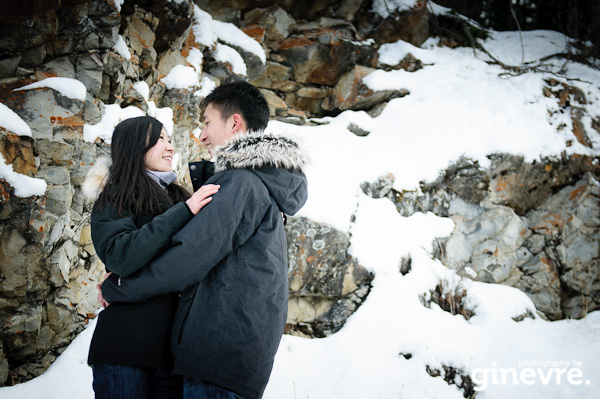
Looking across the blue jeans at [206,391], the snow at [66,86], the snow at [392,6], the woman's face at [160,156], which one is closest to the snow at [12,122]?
the snow at [66,86]

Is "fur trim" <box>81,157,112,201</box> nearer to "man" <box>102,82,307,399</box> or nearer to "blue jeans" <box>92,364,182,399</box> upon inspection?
"man" <box>102,82,307,399</box>

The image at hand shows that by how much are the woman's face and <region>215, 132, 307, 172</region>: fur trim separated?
1.04ft

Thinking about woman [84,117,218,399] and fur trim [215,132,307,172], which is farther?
fur trim [215,132,307,172]

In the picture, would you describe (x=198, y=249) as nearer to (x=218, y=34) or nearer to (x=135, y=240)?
(x=135, y=240)

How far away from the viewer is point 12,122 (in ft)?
9.65

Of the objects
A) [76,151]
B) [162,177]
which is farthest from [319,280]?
[162,177]

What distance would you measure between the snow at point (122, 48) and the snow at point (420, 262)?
55 cm

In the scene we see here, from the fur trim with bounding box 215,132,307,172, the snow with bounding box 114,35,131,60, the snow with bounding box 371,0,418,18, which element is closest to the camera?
the fur trim with bounding box 215,132,307,172

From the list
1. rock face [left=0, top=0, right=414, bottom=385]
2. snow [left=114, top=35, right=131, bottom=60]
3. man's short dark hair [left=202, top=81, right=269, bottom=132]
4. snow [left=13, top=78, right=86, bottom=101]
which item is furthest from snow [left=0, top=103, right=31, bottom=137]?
man's short dark hair [left=202, top=81, right=269, bottom=132]

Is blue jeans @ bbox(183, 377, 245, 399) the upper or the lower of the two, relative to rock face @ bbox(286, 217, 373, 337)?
upper

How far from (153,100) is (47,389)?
3.15 m

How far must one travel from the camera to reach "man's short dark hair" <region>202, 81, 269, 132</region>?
1.90 metres

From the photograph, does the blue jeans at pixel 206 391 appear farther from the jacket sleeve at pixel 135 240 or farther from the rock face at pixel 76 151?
the rock face at pixel 76 151

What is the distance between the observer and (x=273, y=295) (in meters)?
1.56
